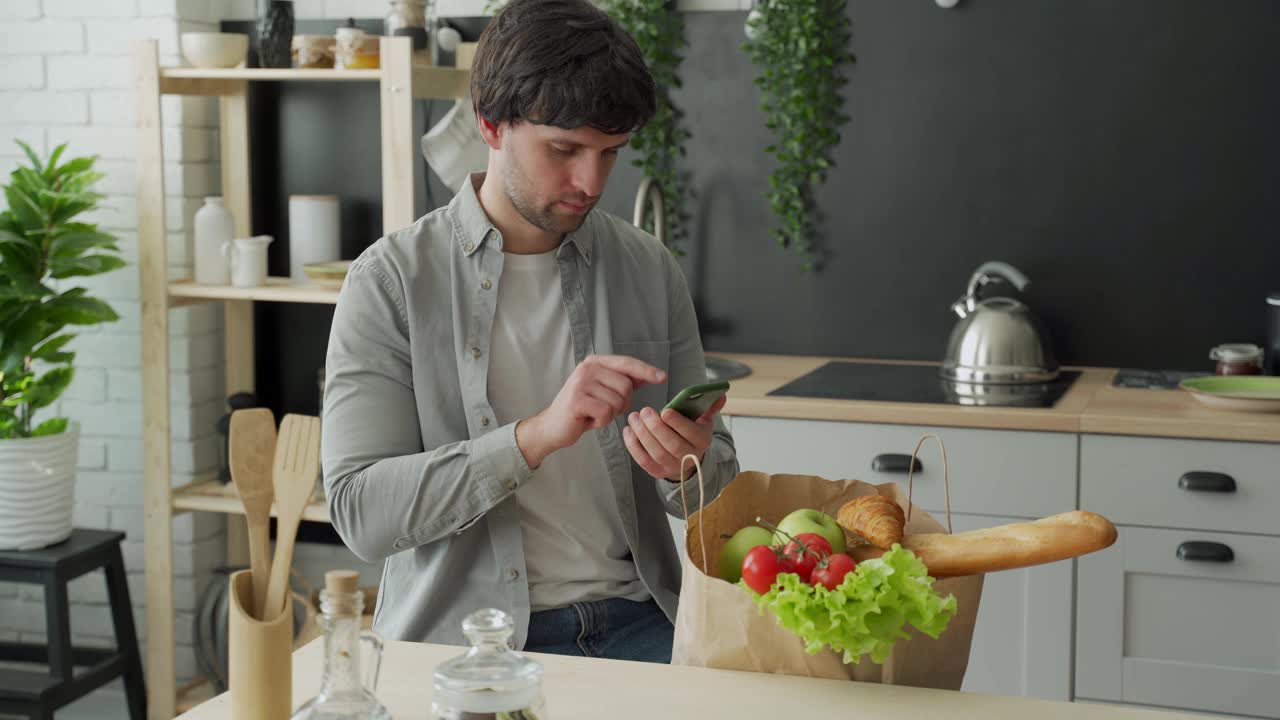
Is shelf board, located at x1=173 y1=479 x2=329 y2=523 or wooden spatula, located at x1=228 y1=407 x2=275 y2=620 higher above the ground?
wooden spatula, located at x1=228 y1=407 x2=275 y2=620

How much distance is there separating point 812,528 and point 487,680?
0.48 metres

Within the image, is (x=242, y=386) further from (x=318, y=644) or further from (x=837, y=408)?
(x=318, y=644)

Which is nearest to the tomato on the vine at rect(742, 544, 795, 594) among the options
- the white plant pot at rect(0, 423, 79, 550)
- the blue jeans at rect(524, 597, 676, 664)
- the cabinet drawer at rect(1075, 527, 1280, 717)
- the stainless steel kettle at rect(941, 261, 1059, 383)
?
the blue jeans at rect(524, 597, 676, 664)

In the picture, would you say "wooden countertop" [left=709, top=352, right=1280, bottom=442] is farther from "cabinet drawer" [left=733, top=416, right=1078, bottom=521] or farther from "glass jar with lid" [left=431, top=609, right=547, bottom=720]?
"glass jar with lid" [left=431, top=609, right=547, bottom=720]

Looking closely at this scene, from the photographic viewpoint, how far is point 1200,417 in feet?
8.47

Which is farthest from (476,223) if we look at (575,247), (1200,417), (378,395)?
(1200,417)

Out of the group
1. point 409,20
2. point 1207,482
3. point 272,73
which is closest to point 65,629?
point 272,73

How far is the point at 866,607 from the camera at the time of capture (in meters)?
1.22

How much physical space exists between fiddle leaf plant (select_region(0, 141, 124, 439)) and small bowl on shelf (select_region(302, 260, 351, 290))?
43 centimetres

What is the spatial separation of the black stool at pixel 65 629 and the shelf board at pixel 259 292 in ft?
1.98

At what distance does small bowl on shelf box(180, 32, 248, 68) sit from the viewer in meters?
3.19

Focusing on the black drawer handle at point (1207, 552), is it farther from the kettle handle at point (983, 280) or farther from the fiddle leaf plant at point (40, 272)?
the fiddle leaf plant at point (40, 272)

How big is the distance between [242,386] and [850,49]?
1778mm

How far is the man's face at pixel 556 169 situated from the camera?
170 cm
